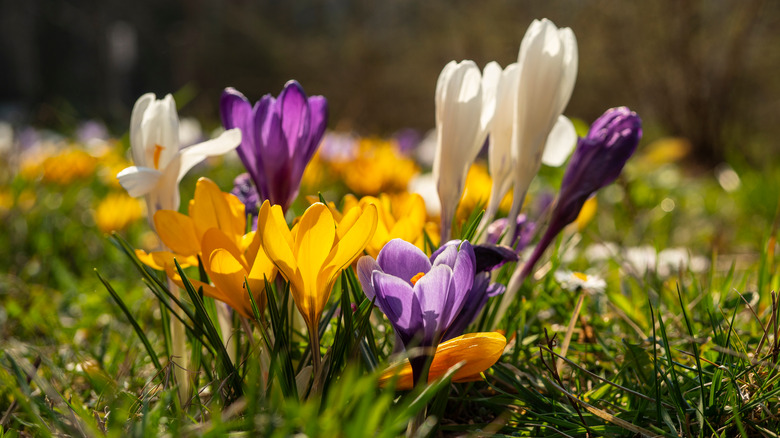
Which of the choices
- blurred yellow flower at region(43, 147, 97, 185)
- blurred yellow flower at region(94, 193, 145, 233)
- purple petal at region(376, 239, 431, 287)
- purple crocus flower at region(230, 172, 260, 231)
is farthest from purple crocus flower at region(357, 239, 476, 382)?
blurred yellow flower at region(43, 147, 97, 185)

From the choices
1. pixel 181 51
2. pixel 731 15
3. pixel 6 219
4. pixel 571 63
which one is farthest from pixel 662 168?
pixel 181 51

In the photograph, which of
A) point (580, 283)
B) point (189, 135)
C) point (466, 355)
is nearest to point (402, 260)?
point (466, 355)

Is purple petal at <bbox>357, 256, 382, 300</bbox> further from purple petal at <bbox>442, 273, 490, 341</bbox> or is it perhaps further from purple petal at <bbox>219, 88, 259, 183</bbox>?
purple petal at <bbox>219, 88, 259, 183</bbox>

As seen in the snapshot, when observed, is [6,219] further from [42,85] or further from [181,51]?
[42,85]

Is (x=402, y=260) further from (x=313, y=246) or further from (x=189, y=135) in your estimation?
(x=189, y=135)

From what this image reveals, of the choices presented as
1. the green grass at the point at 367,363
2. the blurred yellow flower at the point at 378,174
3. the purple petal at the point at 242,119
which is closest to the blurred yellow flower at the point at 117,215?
the green grass at the point at 367,363

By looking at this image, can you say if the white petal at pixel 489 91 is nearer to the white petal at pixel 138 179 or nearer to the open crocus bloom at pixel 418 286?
the open crocus bloom at pixel 418 286
